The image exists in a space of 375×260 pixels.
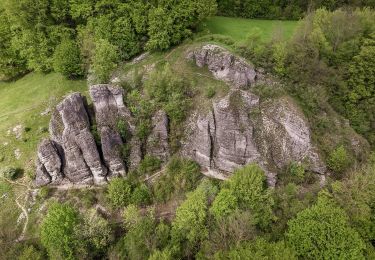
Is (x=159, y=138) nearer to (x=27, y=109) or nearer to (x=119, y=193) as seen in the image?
(x=119, y=193)

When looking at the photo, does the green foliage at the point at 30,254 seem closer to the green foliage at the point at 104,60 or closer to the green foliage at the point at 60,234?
the green foliage at the point at 60,234

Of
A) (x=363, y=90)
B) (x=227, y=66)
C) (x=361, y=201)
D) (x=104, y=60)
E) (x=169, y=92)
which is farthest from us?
Result: (x=363, y=90)

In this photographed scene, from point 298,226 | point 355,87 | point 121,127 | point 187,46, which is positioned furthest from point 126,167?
point 355,87

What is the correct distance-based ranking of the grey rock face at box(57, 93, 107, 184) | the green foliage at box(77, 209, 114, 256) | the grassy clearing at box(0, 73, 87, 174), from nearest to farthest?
the green foliage at box(77, 209, 114, 256) < the grey rock face at box(57, 93, 107, 184) < the grassy clearing at box(0, 73, 87, 174)

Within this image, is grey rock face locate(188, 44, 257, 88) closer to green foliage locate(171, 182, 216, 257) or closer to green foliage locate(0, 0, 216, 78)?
green foliage locate(0, 0, 216, 78)

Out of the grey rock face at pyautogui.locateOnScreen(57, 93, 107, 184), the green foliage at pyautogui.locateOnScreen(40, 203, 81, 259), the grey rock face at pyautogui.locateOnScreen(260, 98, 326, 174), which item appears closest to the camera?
the green foliage at pyautogui.locateOnScreen(40, 203, 81, 259)

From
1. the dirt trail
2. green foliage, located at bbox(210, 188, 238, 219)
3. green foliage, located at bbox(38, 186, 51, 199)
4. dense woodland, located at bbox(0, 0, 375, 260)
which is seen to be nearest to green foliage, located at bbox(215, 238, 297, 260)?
dense woodland, located at bbox(0, 0, 375, 260)

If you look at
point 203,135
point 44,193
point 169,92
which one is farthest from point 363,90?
point 44,193
